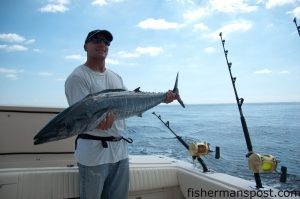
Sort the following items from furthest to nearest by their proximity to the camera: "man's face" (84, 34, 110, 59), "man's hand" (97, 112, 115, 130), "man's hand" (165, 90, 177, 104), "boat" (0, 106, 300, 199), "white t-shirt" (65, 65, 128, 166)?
"man's hand" (165, 90, 177, 104)
"boat" (0, 106, 300, 199)
"man's face" (84, 34, 110, 59)
"white t-shirt" (65, 65, 128, 166)
"man's hand" (97, 112, 115, 130)

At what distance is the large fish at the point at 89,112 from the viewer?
2.03m

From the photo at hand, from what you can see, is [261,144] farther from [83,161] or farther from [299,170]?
[83,161]

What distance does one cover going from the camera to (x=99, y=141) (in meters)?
2.53

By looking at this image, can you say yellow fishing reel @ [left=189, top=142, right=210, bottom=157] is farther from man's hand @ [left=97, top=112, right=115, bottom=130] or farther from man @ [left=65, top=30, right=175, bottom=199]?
man's hand @ [left=97, top=112, right=115, bottom=130]

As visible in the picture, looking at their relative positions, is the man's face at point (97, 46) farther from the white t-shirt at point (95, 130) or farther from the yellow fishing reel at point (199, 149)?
the yellow fishing reel at point (199, 149)

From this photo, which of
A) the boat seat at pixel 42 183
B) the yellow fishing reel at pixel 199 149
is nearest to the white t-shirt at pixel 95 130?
the boat seat at pixel 42 183

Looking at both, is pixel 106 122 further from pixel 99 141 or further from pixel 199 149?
pixel 199 149

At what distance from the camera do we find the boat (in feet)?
9.79

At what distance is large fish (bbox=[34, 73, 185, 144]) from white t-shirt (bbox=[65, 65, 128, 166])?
0.19m

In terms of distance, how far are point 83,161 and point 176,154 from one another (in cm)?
935

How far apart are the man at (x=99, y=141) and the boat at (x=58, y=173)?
657 millimetres

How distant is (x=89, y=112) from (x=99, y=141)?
0.46 metres

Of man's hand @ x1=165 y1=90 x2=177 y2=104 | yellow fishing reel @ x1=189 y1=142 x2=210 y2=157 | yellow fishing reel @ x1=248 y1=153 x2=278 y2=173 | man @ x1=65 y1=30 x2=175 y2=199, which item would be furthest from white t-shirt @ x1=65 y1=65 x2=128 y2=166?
yellow fishing reel @ x1=248 y1=153 x2=278 y2=173

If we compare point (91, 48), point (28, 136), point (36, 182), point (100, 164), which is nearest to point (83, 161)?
point (100, 164)
